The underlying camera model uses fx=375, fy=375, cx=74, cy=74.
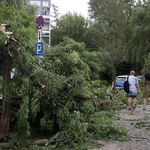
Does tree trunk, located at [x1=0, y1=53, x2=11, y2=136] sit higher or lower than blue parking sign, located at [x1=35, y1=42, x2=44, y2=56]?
lower

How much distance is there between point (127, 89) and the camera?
15320mm

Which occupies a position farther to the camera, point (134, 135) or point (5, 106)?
point (134, 135)

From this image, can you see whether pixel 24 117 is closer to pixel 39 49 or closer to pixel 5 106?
pixel 5 106

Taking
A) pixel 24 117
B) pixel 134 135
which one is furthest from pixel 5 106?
pixel 134 135

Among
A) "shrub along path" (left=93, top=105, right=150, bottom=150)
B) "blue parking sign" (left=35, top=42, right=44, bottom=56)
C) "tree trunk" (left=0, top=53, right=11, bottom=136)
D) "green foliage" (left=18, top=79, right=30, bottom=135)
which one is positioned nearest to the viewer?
"shrub along path" (left=93, top=105, right=150, bottom=150)

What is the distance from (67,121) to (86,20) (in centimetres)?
5378

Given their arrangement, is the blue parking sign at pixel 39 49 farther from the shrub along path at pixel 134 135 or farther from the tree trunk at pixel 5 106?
the shrub along path at pixel 134 135

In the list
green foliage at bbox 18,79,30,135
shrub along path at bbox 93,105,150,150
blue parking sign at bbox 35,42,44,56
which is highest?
blue parking sign at bbox 35,42,44,56

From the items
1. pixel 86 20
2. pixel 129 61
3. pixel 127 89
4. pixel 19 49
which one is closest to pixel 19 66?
pixel 19 49

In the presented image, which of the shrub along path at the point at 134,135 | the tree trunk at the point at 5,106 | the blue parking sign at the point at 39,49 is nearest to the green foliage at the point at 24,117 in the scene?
the tree trunk at the point at 5,106

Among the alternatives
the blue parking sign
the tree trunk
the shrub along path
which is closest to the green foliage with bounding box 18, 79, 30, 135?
the tree trunk

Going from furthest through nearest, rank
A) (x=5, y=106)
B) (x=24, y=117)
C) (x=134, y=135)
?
1. (x=134, y=135)
2. (x=5, y=106)
3. (x=24, y=117)

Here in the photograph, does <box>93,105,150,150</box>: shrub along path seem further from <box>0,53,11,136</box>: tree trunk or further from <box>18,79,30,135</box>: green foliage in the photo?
<box>0,53,11,136</box>: tree trunk

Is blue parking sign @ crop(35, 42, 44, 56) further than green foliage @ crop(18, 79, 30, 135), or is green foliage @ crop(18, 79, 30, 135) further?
blue parking sign @ crop(35, 42, 44, 56)
